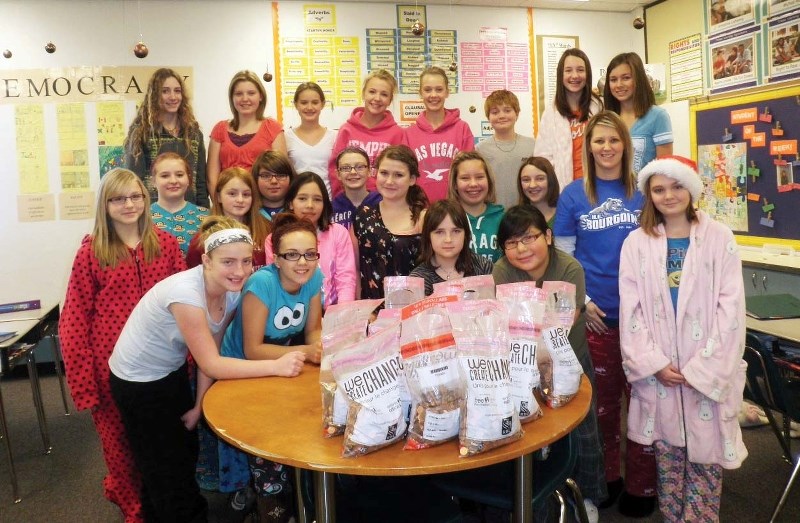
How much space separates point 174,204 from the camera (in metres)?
2.70

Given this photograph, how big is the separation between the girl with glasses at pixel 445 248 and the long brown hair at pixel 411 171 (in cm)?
30

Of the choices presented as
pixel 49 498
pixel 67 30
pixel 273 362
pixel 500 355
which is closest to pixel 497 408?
pixel 500 355

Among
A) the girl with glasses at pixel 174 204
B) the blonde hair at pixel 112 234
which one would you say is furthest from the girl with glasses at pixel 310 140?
the blonde hair at pixel 112 234

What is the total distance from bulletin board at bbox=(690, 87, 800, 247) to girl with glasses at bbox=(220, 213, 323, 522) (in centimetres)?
342

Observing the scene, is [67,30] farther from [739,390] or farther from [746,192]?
[746,192]

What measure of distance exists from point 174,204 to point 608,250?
1884 millimetres

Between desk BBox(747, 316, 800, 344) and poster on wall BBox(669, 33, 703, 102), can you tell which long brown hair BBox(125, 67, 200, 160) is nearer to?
desk BBox(747, 316, 800, 344)

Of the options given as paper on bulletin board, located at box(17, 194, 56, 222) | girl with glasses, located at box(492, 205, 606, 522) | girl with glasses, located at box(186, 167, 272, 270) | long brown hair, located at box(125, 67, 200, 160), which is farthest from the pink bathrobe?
paper on bulletin board, located at box(17, 194, 56, 222)

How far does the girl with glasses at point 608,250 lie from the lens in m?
2.31

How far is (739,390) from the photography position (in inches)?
77.9

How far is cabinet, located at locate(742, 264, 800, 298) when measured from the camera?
3633 millimetres

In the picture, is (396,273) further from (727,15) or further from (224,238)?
(727,15)

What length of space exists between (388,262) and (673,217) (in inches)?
43.1

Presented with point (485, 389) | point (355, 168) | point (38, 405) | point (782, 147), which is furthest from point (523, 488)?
point (782, 147)
